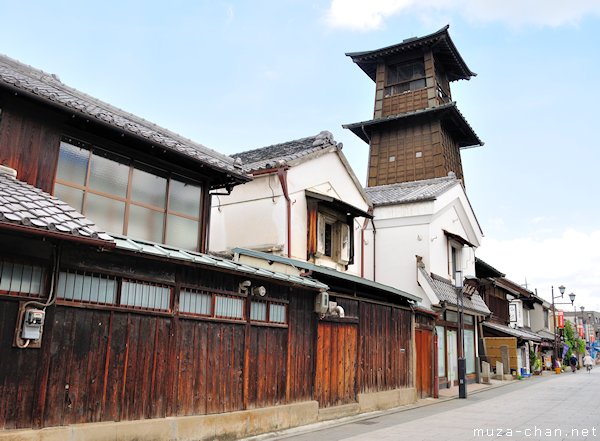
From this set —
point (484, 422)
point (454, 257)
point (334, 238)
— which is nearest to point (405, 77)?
point (454, 257)

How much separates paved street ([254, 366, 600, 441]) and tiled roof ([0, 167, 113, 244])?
266 inches

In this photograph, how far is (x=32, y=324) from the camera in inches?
301

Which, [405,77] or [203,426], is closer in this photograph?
[203,426]

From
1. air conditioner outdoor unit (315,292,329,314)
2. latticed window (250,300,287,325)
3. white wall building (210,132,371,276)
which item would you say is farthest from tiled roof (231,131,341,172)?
latticed window (250,300,287,325)

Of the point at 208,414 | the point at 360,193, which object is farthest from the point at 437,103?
the point at 208,414

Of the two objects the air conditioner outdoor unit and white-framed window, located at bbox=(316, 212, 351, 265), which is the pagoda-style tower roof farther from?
the air conditioner outdoor unit

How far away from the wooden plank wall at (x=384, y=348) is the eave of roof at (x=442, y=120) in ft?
57.6

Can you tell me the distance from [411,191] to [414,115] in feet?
22.3

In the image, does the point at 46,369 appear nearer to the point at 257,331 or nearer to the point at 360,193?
the point at 257,331

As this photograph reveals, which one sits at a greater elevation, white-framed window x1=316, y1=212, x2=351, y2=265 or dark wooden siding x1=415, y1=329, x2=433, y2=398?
white-framed window x1=316, y1=212, x2=351, y2=265

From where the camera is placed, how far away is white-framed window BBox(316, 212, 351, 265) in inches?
766

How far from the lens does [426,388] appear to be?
2053cm

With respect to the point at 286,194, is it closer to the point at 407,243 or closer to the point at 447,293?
the point at 407,243

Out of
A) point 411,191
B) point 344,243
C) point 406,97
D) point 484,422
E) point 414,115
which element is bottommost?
point 484,422
